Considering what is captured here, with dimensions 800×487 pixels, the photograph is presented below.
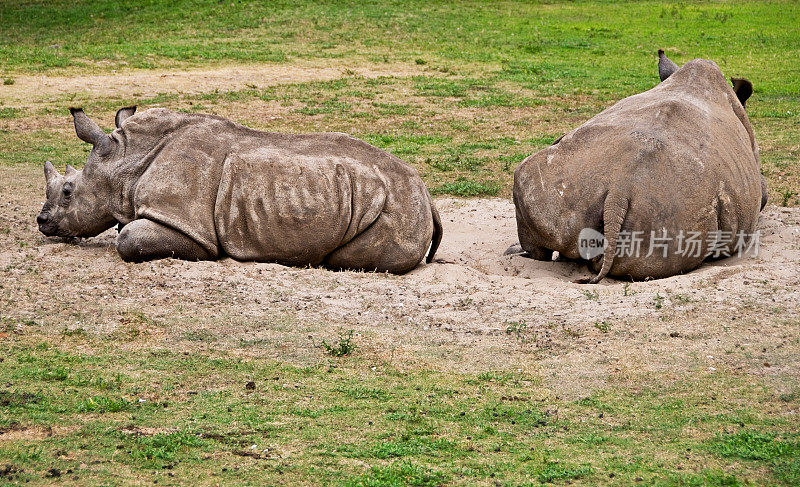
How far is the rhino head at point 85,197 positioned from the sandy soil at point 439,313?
0.33m

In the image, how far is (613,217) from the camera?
842 cm

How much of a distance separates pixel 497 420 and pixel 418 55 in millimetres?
17490

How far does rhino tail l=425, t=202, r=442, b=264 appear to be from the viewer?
9.26 metres

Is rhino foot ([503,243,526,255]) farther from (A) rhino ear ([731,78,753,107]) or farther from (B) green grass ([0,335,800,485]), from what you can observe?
(B) green grass ([0,335,800,485])

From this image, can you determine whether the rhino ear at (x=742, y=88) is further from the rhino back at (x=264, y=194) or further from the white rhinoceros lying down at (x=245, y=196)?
the rhino back at (x=264, y=194)

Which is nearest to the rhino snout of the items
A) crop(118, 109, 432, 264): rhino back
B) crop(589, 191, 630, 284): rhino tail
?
crop(118, 109, 432, 264): rhino back

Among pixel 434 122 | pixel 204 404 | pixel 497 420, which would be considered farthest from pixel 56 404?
pixel 434 122

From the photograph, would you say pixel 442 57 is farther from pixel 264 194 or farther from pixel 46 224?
pixel 264 194

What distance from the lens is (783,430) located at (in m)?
5.45

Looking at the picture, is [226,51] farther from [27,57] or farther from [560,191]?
[560,191]

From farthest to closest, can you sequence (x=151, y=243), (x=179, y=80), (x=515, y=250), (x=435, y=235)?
(x=179, y=80), (x=515, y=250), (x=435, y=235), (x=151, y=243)

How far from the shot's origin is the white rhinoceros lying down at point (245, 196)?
27.9 feet

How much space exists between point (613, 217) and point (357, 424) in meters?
3.69
